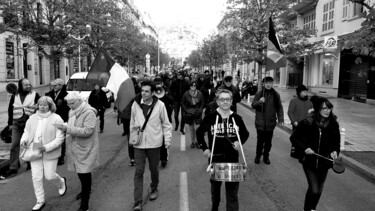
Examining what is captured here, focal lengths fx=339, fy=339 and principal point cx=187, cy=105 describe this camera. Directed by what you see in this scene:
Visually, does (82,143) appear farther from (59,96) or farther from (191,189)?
(59,96)

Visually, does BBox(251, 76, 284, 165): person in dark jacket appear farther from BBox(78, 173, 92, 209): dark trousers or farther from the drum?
BBox(78, 173, 92, 209): dark trousers

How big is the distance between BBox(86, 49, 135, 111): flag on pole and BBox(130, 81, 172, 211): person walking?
0.74m

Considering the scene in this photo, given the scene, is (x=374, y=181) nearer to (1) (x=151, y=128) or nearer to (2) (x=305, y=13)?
(1) (x=151, y=128)

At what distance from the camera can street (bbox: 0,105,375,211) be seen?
500 centimetres

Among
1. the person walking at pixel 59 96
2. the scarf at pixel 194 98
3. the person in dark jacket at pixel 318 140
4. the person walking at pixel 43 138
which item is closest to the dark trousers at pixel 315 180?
the person in dark jacket at pixel 318 140

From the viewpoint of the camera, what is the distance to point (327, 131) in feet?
13.5

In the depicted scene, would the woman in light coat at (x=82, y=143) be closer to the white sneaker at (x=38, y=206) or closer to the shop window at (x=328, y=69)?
the white sneaker at (x=38, y=206)

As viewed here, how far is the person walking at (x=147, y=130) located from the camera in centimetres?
474

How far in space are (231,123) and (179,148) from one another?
16.3ft

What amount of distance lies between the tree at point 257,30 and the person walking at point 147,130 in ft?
51.0

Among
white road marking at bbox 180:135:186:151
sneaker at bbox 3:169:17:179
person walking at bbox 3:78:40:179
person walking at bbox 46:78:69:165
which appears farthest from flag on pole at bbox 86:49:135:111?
white road marking at bbox 180:135:186:151

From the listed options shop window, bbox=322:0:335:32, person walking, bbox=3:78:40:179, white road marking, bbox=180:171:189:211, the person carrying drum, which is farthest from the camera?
shop window, bbox=322:0:335:32

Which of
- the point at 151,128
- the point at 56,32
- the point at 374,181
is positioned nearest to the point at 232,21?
the point at 56,32

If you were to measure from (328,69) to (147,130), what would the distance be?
24289 mm
